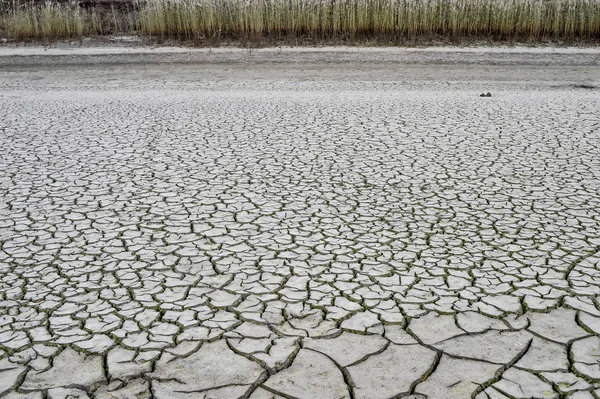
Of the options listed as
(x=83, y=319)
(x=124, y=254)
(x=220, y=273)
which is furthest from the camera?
(x=124, y=254)

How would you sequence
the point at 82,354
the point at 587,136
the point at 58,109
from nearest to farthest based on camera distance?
1. the point at 82,354
2. the point at 587,136
3. the point at 58,109

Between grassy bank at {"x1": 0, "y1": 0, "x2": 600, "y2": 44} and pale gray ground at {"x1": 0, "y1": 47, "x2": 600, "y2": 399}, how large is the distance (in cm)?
643

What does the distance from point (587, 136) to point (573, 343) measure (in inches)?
144

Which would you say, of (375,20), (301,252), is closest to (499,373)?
(301,252)

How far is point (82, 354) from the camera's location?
7.65 feet

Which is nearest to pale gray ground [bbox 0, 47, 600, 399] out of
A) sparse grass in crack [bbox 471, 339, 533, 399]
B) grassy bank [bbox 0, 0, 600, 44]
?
sparse grass in crack [bbox 471, 339, 533, 399]

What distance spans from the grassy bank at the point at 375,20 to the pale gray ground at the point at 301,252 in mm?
6433

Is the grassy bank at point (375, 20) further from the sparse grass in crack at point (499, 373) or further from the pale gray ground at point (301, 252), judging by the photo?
the sparse grass in crack at point (499, 373)

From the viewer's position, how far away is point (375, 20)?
12883 mm

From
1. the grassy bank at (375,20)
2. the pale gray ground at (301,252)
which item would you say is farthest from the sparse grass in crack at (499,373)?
the grassy bank at (375,20)

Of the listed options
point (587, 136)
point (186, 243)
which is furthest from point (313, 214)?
point (587, 136)

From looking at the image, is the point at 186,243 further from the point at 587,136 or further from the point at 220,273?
the point at 587,136

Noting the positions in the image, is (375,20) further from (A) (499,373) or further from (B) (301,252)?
(A) (499,373)

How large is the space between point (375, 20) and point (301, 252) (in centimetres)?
1055
